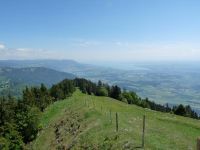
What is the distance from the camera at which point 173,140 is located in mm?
31844

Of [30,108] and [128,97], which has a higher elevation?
[30,108]

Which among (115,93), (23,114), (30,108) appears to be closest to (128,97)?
(115,93)

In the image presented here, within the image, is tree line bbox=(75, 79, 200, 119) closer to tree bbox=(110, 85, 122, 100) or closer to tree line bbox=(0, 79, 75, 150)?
tree bbox=(110, 85, 122, 100)

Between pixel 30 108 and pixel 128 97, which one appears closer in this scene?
pixel 30 108

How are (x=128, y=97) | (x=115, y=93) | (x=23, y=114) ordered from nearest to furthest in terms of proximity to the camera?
1. (x=23, y=114)
2. (x=128, y=97)
3. (x=115, y=93)

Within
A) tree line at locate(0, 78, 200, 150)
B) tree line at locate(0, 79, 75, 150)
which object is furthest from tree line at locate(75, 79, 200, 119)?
tree line at locate(0, 79, 75, 150)

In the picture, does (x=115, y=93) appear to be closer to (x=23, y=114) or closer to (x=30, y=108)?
(x=30, y=108)

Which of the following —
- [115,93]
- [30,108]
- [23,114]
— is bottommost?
[115,93]

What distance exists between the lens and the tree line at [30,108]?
201 feet

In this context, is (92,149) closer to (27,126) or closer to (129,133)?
(129,133)

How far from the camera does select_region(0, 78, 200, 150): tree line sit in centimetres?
6136

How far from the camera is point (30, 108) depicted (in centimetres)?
7769

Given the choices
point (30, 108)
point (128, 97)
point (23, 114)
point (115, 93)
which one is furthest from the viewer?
point (115, 93)

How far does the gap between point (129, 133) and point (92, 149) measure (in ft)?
15.7
